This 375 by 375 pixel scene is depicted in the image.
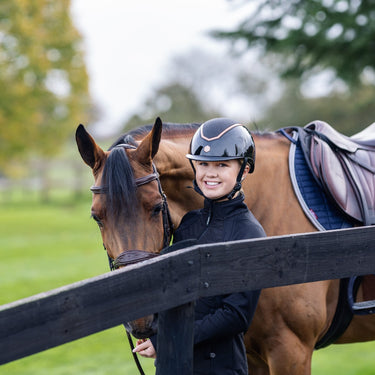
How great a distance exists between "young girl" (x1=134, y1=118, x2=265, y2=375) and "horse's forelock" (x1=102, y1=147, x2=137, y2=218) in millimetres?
285

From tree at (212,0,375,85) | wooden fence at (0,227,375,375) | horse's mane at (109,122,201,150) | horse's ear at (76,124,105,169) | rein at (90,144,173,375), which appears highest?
tree at (212,0,375,85)

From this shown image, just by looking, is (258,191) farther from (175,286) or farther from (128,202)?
(175,286)

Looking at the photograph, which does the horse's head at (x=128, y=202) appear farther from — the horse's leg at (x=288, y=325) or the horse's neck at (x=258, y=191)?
the horse's leg at (x=288, y=325)

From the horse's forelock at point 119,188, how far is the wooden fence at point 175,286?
612mm

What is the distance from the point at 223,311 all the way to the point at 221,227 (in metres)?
0.38

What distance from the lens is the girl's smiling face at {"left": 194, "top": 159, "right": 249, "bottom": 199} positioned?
2283 millimetres

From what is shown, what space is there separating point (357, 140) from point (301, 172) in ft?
2.25

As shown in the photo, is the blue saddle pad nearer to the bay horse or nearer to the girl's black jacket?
the bay horse

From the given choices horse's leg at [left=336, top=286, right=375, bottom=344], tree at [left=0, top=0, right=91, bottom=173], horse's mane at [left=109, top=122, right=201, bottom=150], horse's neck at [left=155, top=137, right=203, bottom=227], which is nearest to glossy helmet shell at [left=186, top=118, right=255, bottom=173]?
horse's neck at [left=155, top=137, right=203, bottom=227]

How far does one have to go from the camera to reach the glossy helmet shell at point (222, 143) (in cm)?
234

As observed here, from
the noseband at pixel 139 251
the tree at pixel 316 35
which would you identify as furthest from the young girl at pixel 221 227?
the tree at pixel 316 35

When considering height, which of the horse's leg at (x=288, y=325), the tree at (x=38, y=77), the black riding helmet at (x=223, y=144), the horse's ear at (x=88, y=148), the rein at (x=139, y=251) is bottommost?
the horse's leg at (x=288, y=325)

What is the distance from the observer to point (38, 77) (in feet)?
65.4

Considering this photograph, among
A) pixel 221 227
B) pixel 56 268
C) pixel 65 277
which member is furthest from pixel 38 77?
pixel 221 227
